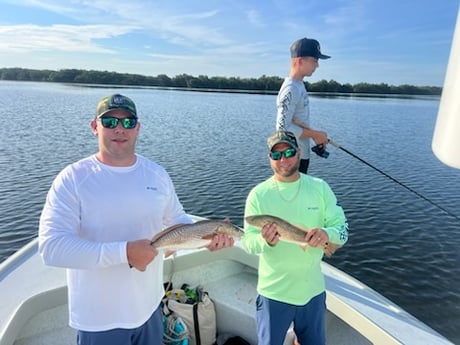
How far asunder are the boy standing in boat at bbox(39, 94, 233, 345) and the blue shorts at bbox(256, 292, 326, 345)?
0.77m

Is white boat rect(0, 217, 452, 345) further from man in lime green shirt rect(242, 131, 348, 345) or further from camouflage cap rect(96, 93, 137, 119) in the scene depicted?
camouflage cap rect(96, 93, 137, 119)

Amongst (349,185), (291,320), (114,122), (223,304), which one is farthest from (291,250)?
(349,185)

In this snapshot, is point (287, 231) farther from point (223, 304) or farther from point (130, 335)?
point (223, 304)

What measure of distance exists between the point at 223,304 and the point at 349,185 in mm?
10133

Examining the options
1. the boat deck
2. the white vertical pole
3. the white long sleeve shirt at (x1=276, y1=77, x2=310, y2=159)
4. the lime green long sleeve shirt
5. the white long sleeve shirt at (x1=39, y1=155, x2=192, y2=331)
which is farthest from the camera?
the white long sleeve shirt at (x1=276, y1=77, x2=310, y2=159)

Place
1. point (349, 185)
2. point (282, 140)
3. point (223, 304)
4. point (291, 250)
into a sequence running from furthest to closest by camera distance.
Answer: point (349, 185) < point (223, 304) < point (282, 140) < point (291, 250)

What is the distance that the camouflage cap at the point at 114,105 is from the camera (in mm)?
2301

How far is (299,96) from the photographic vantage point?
13.2 feet

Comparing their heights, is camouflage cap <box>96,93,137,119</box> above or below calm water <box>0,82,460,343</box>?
above

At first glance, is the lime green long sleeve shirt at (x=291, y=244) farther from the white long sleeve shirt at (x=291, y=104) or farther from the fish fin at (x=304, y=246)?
the white long sleeve shirt at (x=291, y=104)

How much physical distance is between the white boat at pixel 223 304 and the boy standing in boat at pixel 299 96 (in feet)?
4.78

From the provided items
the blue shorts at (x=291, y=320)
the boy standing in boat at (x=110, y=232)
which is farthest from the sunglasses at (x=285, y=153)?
the blue shorts at (x=291, y=320)

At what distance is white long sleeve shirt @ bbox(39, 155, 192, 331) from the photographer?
1.97 m

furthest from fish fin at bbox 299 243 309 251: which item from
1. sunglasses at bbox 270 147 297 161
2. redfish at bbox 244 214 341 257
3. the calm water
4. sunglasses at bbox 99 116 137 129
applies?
the calm water
